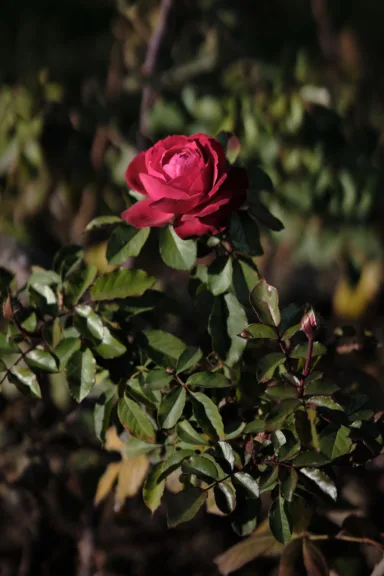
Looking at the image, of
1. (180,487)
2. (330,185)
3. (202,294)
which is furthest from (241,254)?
(330,185)

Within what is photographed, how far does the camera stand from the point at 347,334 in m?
1.15

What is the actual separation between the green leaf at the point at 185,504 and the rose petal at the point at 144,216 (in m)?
0.41

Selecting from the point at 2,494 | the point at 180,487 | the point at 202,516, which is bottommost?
the point at 202,516

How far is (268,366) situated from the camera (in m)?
0.93

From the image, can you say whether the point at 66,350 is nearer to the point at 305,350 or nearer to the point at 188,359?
the point at 188,359

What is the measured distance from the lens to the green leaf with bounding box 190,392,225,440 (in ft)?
3.05

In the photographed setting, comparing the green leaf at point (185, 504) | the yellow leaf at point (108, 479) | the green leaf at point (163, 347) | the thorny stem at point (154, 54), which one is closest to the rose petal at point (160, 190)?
→ the green leaf at point (163, 347)

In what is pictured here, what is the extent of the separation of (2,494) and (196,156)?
4.14ft

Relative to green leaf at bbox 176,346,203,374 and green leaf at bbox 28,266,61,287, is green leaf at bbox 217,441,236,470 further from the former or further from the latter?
green leaf at bbox 28,266,61,287

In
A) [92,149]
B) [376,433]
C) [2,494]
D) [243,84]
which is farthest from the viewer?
[92,149]

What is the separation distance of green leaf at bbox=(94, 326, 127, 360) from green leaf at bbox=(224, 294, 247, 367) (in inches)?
6.9

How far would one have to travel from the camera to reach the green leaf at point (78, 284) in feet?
3.41

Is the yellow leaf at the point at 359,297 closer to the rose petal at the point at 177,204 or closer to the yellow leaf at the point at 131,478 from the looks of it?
the yellow leaf at the point at 131,478

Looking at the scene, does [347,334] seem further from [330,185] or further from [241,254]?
[330,185]
